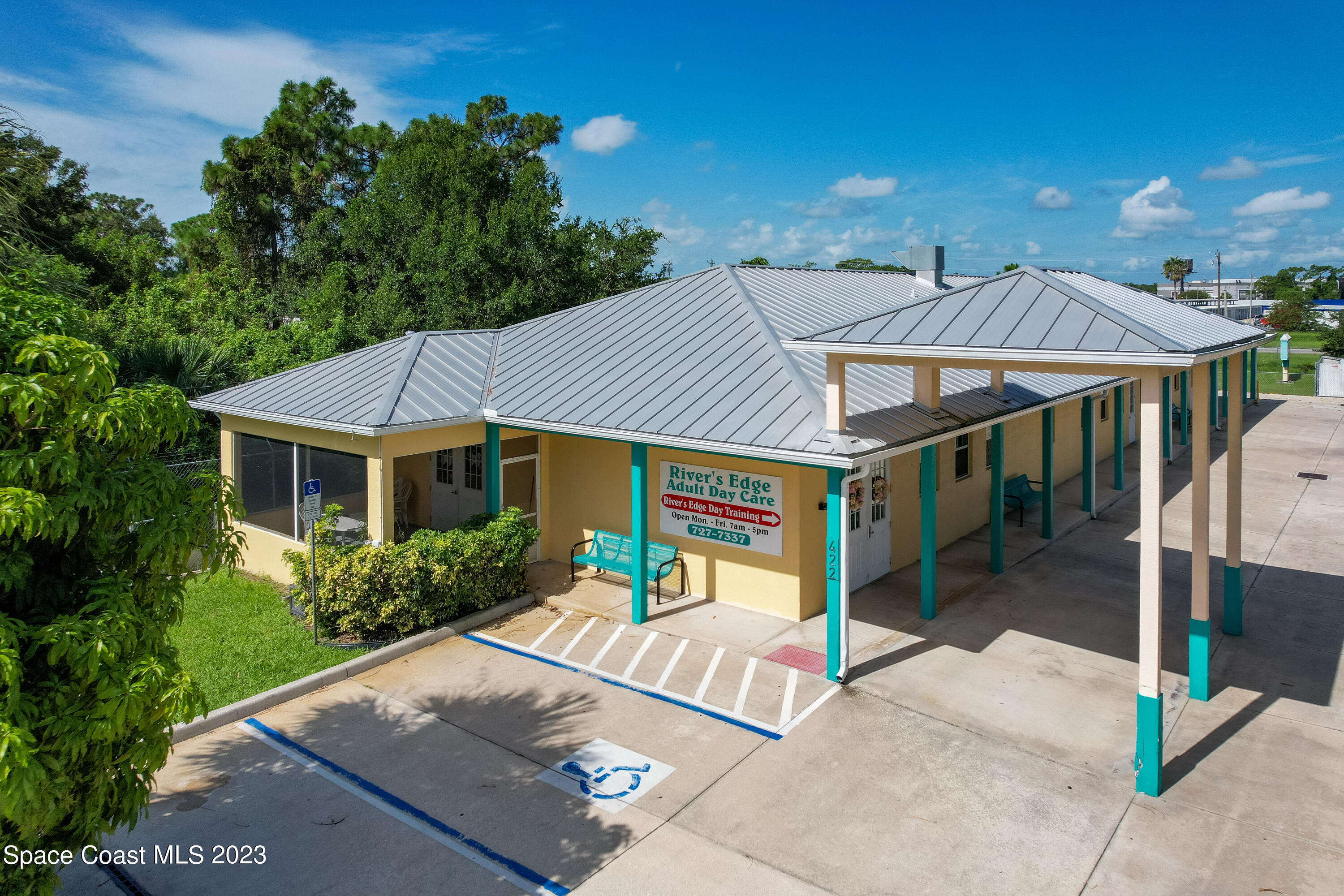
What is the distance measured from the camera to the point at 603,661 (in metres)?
10.4

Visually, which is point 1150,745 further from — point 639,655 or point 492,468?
point 492,468

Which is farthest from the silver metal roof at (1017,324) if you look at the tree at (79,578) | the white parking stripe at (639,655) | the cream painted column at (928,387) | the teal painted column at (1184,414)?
the teal painted column at (1184,414)

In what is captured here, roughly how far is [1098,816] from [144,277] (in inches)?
1391

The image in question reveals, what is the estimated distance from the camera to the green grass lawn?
9648 millimetres

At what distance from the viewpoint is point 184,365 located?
1719cm

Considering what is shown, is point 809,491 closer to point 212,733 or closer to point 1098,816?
point 1098,816

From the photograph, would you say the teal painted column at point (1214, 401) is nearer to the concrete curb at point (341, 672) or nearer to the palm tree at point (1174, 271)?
the concrete curb at point (341, 672)

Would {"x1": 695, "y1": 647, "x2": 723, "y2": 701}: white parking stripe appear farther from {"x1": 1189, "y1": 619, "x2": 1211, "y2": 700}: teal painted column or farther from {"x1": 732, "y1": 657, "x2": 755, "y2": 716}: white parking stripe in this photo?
{"x1": 1189, "y1": 619, "x2": 1211, "y2": 700}: teal painted column

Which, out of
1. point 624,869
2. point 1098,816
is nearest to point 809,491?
point 1098,816

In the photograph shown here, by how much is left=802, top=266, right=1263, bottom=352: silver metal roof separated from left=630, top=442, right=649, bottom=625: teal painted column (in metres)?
3.22

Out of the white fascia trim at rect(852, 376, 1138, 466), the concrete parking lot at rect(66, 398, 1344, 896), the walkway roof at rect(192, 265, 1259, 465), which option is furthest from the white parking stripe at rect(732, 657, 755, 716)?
the white fascia trim at rect(852, 376, 1138, 466)

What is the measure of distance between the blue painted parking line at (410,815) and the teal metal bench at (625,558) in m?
5.19

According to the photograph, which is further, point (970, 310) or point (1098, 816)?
point (970, 310)

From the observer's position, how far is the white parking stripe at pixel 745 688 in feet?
29.8
